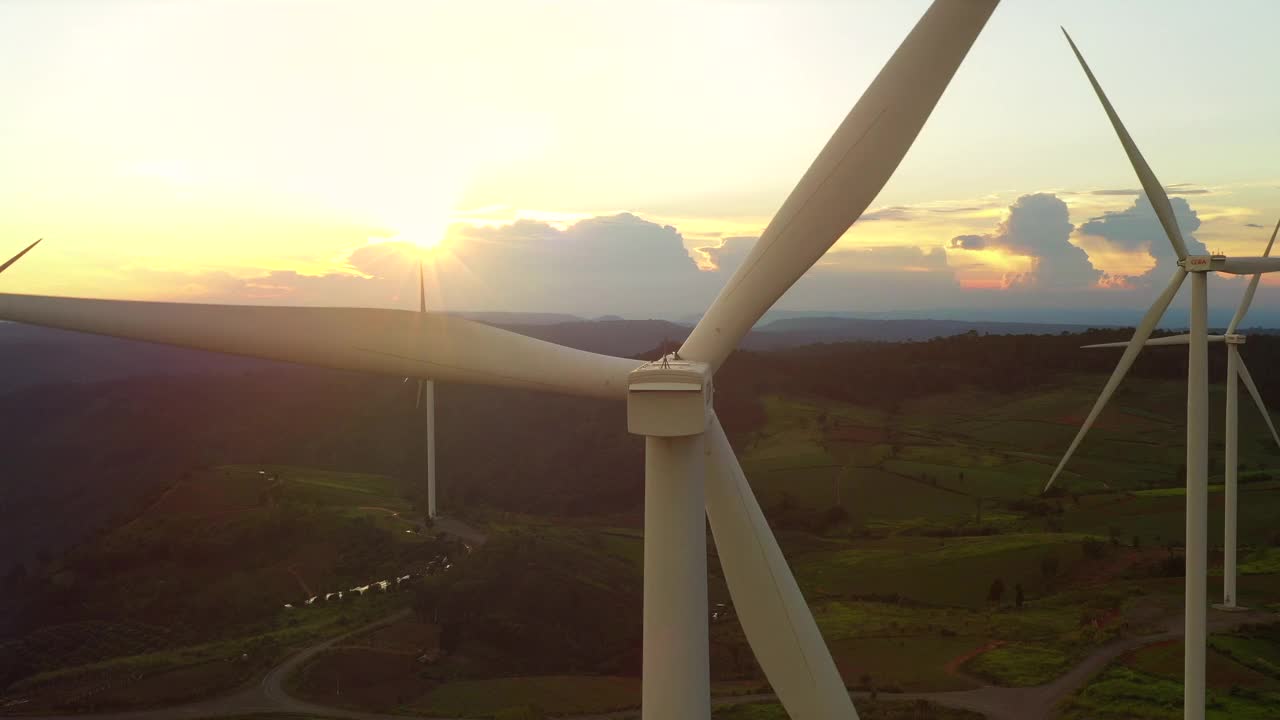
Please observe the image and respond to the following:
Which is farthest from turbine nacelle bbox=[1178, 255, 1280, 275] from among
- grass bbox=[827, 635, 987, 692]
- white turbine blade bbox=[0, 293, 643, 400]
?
grass bbox=[827, 635, 987, 692]

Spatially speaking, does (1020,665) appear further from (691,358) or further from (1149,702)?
(691,358)

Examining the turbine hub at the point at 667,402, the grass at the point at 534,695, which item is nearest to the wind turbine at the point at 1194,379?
the turbine hub at the point at 667,402

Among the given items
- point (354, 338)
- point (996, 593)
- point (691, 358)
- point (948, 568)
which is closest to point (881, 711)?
point (996, 593)

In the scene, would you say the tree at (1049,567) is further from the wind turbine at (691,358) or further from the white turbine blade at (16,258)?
the white turbine blade at (16,258)

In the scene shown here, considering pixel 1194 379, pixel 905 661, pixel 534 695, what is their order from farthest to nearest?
pixel 905 661, pixel 534 695, pixel 1194 379

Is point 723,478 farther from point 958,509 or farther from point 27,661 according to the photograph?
point 958,509

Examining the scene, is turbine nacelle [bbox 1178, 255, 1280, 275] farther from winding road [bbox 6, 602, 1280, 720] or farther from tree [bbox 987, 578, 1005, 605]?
tree [bbox 987, 578, 1005, 605]
